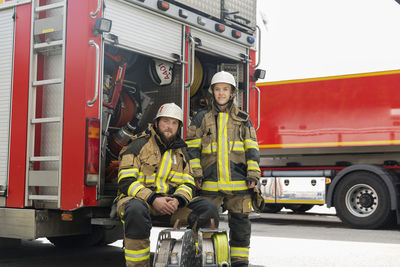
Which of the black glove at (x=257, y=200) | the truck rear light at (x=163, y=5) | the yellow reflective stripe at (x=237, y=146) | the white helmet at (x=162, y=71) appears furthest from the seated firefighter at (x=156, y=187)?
the truck rear light at (x=163, y=5)

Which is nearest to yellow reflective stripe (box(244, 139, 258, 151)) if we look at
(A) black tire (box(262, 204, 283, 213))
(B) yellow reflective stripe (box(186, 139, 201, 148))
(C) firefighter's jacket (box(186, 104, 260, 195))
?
(C) firefighter's jacket (box(186, 104, 260, 195))

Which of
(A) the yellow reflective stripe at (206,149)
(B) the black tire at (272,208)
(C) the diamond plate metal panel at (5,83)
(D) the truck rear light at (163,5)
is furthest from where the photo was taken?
(B) the black tire at (272,208)

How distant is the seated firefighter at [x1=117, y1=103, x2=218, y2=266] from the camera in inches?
193

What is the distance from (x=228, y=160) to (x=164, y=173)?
627mm

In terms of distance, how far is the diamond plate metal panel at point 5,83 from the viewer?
5780 mm

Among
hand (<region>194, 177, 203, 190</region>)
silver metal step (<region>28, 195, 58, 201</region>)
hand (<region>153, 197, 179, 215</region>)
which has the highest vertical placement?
hand (<region>194, 177, 203, 190</region>)

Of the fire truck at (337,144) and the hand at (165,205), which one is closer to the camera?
the hand at (165,205)

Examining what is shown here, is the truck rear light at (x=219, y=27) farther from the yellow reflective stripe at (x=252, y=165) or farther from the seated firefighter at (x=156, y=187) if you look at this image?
the yellow reflective stripe at (x=252, y=165)

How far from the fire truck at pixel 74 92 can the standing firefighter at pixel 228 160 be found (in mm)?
616

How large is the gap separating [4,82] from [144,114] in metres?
1.61

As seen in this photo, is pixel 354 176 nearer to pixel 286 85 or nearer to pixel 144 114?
pixel 286 85

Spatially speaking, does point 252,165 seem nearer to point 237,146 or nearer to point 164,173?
point 237,146

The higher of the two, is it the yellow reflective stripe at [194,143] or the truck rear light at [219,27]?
the truck rear light at [219,27]

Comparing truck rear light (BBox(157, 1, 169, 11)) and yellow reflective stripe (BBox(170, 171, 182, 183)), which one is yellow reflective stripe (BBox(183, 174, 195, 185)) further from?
truck rear light (BBox(157, 1, 169, 11))
